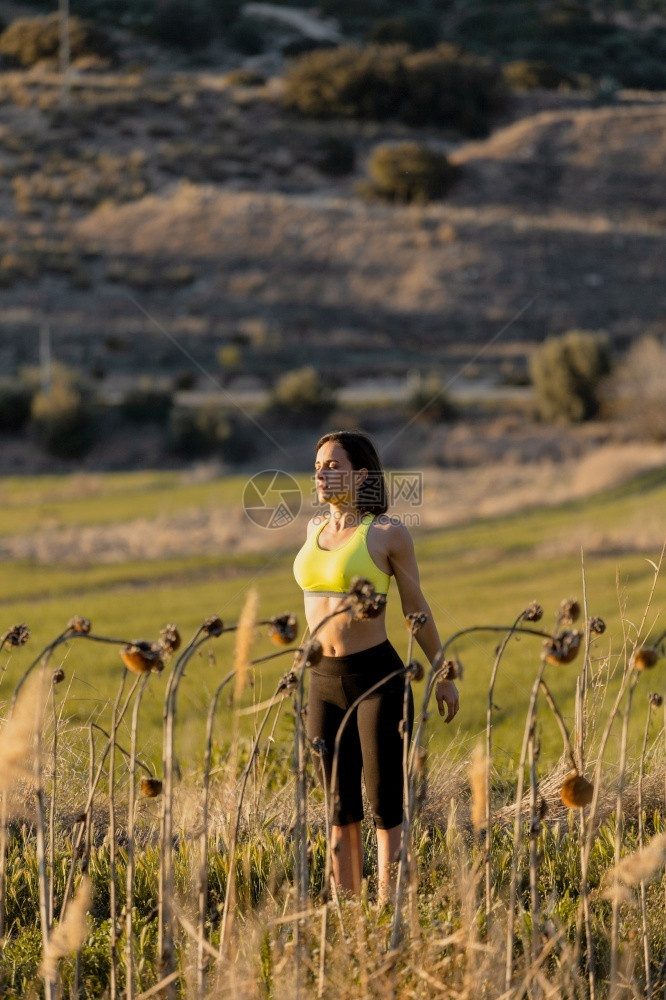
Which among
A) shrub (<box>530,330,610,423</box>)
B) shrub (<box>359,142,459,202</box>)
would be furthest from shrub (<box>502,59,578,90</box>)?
shrub (<box>530,330,610,423</box>)

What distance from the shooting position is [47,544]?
2411cm

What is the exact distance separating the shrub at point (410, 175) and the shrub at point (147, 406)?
27.0 m

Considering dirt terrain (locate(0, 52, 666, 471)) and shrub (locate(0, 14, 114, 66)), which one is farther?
shrub (locate(0, 14, 114, 66))

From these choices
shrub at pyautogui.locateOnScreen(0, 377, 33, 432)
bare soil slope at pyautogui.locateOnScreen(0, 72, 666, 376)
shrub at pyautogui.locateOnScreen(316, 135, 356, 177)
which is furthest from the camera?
shrub at pyautogui.locateOnScreen(316, 135, 356, 177)

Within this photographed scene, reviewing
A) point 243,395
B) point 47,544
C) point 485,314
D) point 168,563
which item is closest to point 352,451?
point 168,563

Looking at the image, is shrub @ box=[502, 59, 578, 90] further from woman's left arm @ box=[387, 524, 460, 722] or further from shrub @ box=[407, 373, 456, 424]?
woman's left arm @ box=[387, 524, 460, 722]

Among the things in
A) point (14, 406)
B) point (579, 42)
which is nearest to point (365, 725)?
point (14, 406)

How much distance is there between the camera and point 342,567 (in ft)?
12.7

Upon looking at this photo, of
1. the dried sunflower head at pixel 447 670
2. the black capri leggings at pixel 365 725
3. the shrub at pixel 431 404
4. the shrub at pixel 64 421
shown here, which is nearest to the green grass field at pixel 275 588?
the black capri leggings at pixel 365 725

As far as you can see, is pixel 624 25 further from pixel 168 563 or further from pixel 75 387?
pixel 168 563

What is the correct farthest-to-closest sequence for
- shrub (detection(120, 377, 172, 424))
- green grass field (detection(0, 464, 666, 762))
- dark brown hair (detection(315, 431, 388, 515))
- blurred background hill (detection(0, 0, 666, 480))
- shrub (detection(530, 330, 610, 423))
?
shrub (detection(120, 377, 172, 424)) → blurred background hill (detection(0, 0, 666, 480)) → shrub (detection(530, 330, 610, 423)) → green grass field (detection(0, 464, 666, 762)) → dark brown hair (detection(315, 431, 388, 515))

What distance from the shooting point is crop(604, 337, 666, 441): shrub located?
1260 inches

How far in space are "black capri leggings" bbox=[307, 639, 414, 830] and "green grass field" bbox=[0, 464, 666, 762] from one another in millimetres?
3472

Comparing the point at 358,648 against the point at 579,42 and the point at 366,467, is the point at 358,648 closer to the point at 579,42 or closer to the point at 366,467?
the point at 366,467
